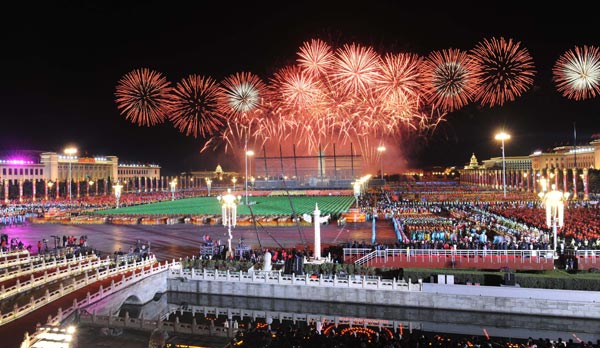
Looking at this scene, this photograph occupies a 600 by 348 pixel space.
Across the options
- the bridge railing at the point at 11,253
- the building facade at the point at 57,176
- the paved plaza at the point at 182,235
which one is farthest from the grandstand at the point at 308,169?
the bridge railing at the point at 11,253

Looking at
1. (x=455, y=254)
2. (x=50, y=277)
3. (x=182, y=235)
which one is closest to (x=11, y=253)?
(x=50, y=277)

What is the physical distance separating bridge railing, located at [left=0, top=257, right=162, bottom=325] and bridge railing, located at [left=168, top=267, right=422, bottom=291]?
197 cm

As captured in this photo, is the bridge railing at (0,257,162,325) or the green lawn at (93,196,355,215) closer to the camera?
the bridge railing at (0,257,162,325)

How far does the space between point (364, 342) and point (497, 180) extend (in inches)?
4165

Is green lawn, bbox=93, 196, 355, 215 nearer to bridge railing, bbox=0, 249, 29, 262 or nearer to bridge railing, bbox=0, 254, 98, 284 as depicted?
bridge railing, bbox=0, 249, 29, 262

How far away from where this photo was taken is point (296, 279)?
76.1ft

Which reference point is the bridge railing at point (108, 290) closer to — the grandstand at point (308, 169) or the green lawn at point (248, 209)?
the green lawn at point (248, 209)

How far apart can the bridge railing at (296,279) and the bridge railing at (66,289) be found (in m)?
1.97

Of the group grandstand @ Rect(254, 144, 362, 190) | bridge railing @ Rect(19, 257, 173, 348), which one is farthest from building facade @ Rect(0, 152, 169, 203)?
bridge railing @ Rect(19, 257, 173, 348)

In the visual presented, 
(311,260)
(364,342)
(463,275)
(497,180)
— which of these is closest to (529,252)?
(463,275)

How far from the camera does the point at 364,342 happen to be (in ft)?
48.3

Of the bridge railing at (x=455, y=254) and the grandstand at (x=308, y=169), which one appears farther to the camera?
the grandstand at (x=308, y=169)

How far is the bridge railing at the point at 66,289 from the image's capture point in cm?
1685

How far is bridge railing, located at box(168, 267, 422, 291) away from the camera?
21969 mm
